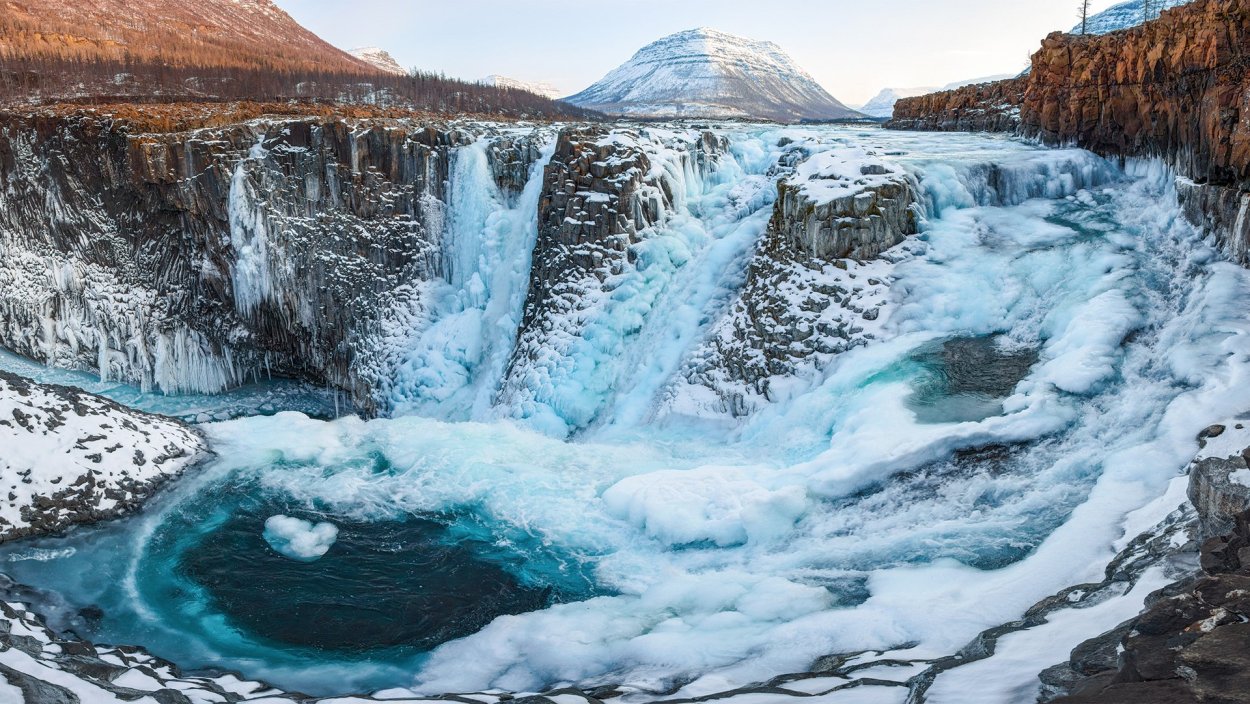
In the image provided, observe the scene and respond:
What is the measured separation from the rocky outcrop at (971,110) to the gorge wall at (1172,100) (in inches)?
175

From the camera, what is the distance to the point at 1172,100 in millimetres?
15906

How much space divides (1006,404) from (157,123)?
72.0 ft

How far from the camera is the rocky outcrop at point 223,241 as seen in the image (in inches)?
803

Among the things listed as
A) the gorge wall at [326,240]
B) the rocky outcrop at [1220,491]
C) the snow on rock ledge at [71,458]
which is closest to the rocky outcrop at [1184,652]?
the rocky outcrop at [1220,491]

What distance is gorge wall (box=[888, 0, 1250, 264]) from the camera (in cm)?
1305

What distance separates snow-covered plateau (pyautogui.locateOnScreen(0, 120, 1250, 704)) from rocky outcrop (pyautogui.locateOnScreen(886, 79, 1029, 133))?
661 centimetres

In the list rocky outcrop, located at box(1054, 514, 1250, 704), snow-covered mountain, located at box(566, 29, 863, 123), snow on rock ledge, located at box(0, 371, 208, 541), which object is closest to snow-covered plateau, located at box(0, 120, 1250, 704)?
snow on rock ledge, located at box(0, 371, 208, 541)

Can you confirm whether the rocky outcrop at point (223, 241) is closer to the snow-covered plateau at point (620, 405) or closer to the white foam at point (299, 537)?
the snow-covered plateau at point (620, 405)

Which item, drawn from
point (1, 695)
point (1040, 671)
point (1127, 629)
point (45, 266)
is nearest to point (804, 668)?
point (1040, 671)

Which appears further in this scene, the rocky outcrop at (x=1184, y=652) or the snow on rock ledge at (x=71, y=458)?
the snow on rock ledge at (x=71, y=458)

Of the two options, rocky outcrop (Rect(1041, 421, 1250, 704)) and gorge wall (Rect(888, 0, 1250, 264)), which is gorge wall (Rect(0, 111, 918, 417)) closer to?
gorge wall (Rect(888, 0, 1250, 264))

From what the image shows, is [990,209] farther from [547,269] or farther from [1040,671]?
[1040,671]

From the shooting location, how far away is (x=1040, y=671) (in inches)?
191

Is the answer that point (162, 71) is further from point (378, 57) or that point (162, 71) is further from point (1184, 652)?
point (378, 57)
